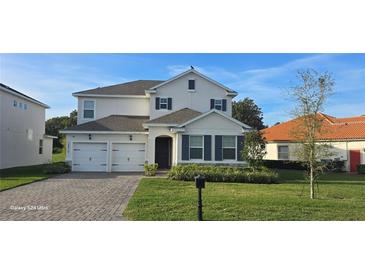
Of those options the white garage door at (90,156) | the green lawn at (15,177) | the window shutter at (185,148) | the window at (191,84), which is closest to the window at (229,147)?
the window shutter at (185,148)

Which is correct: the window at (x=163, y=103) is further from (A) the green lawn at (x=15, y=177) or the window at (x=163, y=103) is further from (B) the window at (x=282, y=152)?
(B) the window at (x=282, y=152)

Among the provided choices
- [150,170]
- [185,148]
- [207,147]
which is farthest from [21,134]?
[207,147]

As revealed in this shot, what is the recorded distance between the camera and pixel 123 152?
18844 millimetres

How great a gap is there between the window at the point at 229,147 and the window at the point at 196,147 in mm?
1149

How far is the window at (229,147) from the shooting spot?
1669 centimetres

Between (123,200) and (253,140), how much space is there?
8536 mm

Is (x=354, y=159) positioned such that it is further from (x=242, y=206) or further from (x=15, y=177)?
(x=15, y=177)

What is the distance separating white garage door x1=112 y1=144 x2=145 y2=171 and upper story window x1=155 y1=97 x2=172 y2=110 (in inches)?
102

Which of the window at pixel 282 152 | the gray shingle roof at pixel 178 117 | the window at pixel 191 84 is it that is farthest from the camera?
the window at pixel 282 152

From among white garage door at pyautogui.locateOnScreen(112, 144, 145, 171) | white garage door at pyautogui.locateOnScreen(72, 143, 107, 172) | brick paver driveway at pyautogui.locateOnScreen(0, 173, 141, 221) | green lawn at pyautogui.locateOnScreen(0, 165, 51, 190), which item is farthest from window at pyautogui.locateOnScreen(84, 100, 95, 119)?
brick paver driveway at pyautogui.locateOnScreen(0, 173, 141, 221)

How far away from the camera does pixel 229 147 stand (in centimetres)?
1675

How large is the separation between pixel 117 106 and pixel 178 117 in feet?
15.2
